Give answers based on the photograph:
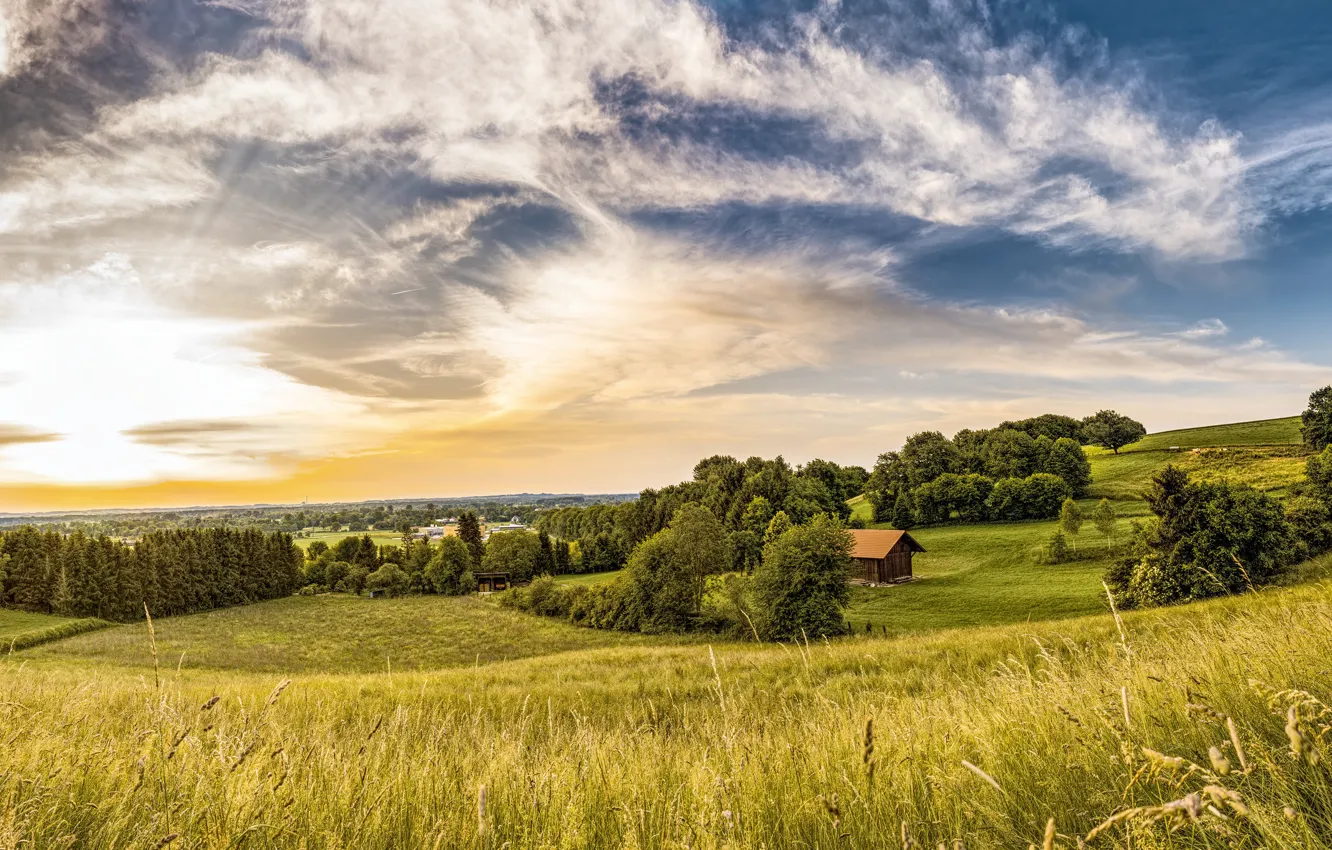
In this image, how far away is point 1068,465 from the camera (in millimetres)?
80688

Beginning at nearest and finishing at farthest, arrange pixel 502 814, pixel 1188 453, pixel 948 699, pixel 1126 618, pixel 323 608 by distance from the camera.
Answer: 1. pixel 502 814
2. pixel 948 699
3. pixel 1126 618
4. pixel 1188 453
5. pixel 323 608

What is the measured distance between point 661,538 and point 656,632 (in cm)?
798

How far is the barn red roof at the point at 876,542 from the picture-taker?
198 ft

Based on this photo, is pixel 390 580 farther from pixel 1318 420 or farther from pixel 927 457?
pixel 1318 420

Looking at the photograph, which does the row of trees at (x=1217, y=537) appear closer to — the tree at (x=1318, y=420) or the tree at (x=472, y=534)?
the tree at (x=1318, y=420)

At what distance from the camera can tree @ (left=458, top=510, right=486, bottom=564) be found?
361 ft

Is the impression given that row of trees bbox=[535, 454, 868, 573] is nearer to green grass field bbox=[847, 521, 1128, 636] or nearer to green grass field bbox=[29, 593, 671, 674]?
green grass field bbox=[847, 521, 1128, 636]

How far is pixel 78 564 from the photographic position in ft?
229

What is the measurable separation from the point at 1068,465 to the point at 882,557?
39.4 meters

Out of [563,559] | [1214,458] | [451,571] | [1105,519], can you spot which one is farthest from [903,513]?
[451,571]

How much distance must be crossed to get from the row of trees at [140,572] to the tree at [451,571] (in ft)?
82.4

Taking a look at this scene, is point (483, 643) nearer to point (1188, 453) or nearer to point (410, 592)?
point (410, 592)

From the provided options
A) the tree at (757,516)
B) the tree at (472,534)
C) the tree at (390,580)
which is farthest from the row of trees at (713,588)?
the tree at (472,534)

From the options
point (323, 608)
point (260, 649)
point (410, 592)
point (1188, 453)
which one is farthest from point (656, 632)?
point (1188, 453)
